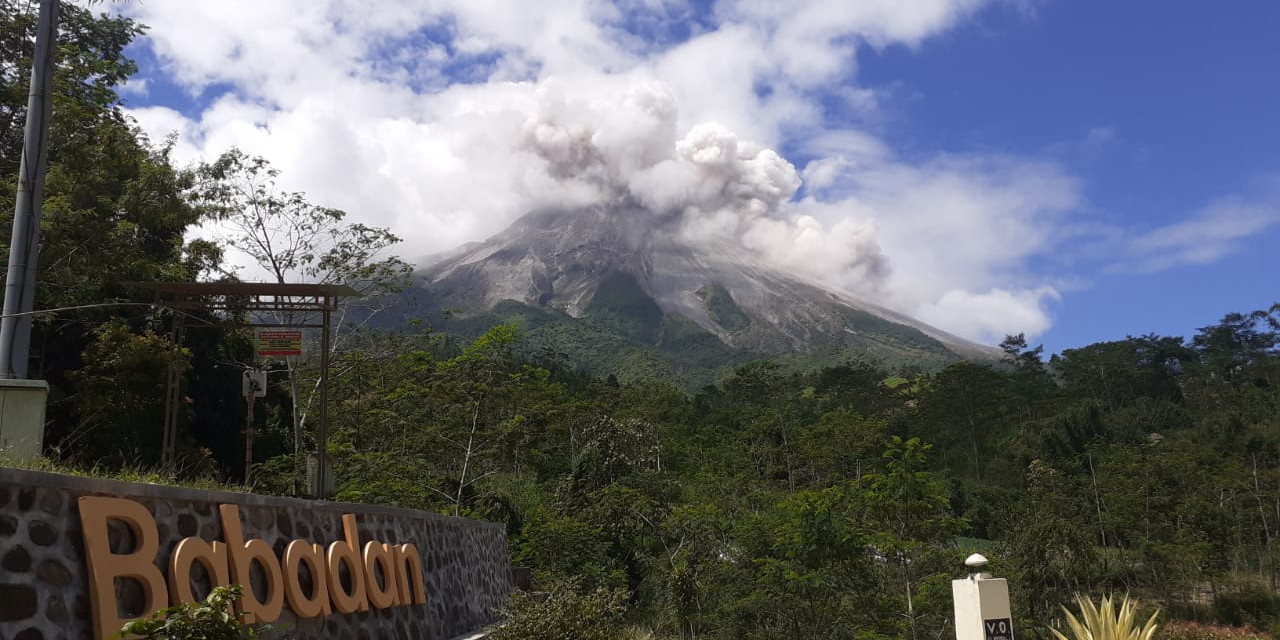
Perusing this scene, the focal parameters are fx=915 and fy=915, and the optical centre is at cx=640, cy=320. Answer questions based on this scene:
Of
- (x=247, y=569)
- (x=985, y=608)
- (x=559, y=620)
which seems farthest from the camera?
(x=559, y=620)

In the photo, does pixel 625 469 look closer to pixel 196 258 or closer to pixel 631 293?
pixel 196 258

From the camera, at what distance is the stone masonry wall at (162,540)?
518 cm

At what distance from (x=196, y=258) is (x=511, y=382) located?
1060 centimetres

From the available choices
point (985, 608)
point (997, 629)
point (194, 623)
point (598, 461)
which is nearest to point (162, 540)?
point (194, 623)

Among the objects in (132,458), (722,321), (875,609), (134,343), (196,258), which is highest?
(722,321)

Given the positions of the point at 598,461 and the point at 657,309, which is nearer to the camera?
the point at 598,461

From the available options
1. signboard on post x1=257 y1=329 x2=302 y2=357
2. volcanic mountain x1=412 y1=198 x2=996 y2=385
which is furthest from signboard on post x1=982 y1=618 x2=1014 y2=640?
volcanic mountain x1=412 y1=198 x2=996 y2=385

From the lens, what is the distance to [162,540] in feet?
20.9

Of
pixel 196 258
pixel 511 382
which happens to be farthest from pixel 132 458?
pixel 511 382

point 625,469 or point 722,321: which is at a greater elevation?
point 722,321

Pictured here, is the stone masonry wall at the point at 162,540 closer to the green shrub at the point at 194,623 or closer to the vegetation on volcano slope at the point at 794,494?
the green shrub at the point at 194,623

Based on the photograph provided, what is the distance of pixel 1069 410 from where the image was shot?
2188 inches

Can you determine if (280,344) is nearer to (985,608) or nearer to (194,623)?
(194,623)

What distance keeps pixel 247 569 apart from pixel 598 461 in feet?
80.2
